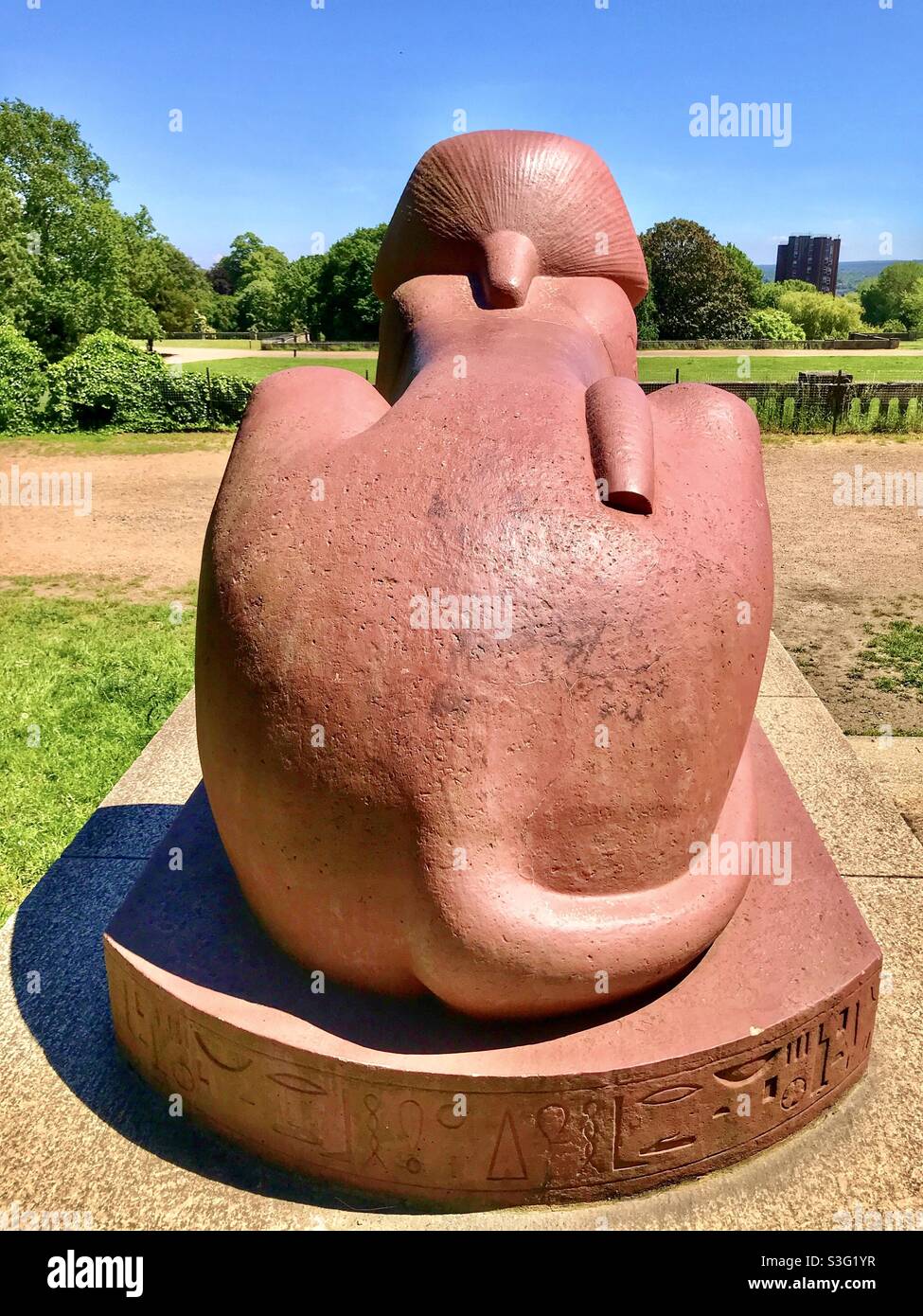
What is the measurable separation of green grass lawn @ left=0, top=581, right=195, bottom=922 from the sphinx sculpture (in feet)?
7.97

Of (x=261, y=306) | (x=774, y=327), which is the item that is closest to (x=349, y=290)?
(x=774, y=327)

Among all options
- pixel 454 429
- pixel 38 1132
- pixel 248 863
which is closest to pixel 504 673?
pixel 454 429

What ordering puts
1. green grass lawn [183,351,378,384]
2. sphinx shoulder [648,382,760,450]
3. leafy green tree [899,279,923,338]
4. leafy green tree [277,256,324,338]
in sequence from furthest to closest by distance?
leafy green tree [899,279,923,338] < leafy green tree [277,256,324,338] < green grass lawn [183,351,378,384] < sphinx shoulder [648,382,760,450]

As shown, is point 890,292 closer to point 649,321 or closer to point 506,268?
point 649,321

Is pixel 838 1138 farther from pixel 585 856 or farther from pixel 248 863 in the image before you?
pixel 248 863

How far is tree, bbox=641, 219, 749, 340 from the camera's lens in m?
38.9

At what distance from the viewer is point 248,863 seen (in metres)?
3.25

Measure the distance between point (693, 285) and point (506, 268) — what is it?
38.0 metres

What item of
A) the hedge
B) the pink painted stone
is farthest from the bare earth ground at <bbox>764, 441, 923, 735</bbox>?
the hedge

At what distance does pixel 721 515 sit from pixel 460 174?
82.4 inches

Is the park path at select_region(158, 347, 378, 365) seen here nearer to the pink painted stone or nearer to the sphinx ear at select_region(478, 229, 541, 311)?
the sphinx ear at select_region(478, 229, 541, 311)

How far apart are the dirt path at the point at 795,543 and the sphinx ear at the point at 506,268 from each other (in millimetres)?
4189

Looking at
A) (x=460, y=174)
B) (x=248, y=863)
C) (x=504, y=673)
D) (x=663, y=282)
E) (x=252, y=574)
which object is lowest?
(x=248, y=863)

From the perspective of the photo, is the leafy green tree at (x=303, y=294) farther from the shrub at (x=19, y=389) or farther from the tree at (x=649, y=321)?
the shrub at (x=19, y=389)
